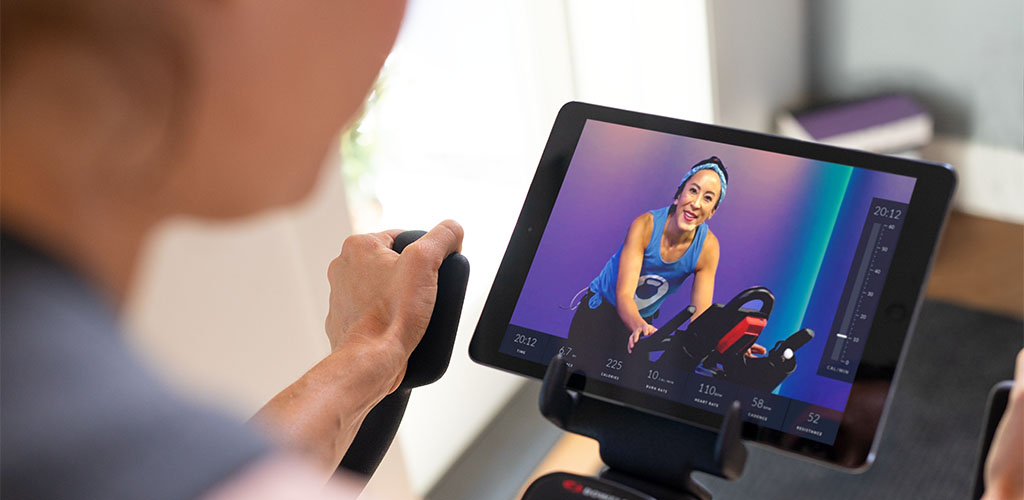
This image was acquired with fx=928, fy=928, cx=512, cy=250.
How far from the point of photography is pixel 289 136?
467 millimetres

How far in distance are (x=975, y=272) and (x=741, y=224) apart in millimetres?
1716

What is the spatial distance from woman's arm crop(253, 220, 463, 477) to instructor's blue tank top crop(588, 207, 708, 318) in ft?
0.52

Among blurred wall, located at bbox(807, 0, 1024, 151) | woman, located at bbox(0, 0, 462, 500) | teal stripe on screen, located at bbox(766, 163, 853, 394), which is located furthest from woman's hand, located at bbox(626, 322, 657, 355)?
blurred wall, located at bbox(807, 0, 1024, 151)

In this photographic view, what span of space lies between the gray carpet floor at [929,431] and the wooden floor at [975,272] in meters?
0.06

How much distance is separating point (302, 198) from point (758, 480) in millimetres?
1564

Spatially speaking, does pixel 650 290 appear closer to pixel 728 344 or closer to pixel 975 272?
pixel 728 344

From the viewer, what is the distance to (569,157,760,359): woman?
0.82m

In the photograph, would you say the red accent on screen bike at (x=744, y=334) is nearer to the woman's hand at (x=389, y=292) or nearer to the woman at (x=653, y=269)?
the woman at (x=653, y=269)

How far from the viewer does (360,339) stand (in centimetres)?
88

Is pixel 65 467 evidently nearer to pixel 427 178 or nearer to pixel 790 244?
pixel 790 244

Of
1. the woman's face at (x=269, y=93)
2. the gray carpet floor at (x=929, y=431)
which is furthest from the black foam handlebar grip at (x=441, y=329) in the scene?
the gray carpet floor at (x=929, y=431)

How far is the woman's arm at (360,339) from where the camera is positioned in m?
0.81

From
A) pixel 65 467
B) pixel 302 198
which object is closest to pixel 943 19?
pixel 302 198

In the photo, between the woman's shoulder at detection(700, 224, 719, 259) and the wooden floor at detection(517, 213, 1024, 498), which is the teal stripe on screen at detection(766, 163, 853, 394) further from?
the wooden floor at detection(517, 213, 1024, 498)
